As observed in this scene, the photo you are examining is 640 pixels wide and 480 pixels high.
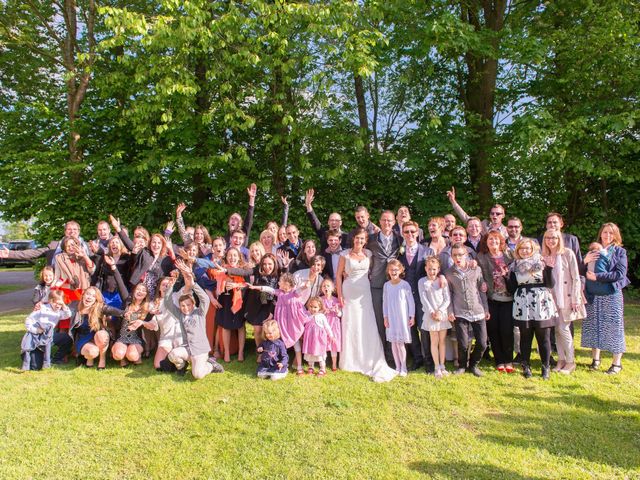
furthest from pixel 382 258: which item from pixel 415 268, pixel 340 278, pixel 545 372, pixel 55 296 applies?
pixel 55 296

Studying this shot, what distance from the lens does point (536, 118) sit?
8.89 meters

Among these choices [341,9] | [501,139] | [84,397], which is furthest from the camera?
[501,139]

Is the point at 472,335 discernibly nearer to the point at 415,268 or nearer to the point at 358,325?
the point at 415,268

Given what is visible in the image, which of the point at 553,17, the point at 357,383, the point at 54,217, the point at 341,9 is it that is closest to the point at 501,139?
the point at 553,17

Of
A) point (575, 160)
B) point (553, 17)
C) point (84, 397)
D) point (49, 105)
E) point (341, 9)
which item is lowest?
point (84, 397)

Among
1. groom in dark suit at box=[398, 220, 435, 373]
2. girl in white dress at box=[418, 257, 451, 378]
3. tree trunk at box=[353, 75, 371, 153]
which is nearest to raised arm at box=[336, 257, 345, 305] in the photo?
groom in dark suit at box=[398, 220, 435, 373]

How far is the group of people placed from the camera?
5.42m

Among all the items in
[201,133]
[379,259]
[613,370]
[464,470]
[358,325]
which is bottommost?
[464,470]

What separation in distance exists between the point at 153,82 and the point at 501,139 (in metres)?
8.33

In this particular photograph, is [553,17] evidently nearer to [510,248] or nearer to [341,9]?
[341,9]

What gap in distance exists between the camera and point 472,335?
18.0 ft

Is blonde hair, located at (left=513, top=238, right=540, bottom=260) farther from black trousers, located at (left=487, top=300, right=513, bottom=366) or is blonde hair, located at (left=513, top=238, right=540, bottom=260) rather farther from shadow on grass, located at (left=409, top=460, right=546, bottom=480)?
shadow on grass, located at (left=409, top=460, right=546, bottom=480)

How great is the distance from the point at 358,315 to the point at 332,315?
0.34 meters

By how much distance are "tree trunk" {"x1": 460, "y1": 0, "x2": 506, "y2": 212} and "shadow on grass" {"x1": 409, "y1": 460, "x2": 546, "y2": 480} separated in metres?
8.22
